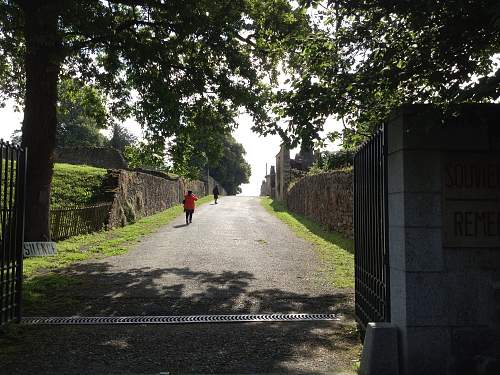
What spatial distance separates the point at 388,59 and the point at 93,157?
31116 millimetres

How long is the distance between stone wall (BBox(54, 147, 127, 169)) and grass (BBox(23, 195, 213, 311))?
14071mm

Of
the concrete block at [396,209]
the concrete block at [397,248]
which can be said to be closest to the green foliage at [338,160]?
the concrete block at [396,209]

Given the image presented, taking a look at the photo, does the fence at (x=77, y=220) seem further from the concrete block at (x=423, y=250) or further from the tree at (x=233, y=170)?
the tree at (x=233, y=170)

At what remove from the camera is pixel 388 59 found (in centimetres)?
555

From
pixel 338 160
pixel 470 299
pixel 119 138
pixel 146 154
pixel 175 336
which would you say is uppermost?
pixel 119 138

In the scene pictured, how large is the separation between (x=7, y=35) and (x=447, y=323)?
12331mm

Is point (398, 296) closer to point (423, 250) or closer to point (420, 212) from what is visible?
point (423, 250)

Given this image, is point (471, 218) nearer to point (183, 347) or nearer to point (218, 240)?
point (183, 347)

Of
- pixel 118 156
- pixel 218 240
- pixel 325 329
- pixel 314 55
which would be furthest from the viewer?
pixel 118 156

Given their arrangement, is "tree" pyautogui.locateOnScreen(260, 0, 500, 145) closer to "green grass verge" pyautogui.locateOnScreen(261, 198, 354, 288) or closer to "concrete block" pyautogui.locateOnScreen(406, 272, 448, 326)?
"concrete block" pyautogui.locateOnScreen(406, 272, 448, 326)

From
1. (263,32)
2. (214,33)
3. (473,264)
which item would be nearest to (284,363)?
(473,264)

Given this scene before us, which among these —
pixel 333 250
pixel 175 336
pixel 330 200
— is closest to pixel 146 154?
pixel 330 200

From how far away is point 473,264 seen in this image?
455 cm

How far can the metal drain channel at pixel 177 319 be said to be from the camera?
6.47 meters
